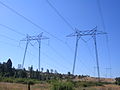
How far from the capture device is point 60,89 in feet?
79.2

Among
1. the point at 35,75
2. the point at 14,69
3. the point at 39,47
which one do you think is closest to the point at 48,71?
the point at 35,75

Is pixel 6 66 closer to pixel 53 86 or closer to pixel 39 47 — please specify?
pixel 39 47

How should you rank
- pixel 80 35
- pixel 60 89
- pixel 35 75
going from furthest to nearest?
pixel 35 75
pixel 80 35
pixel 60 89

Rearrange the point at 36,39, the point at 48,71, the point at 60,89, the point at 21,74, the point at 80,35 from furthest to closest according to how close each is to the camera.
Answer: the point at 48,71
the point at 21,74
the point at 36,39
the point at 80,35
the point at 60,89

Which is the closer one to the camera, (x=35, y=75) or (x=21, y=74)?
(x=21, y=74)

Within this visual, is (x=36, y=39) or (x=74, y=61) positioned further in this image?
(x=36, y=39)

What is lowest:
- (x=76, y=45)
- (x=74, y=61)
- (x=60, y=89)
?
(x=60, y=89)

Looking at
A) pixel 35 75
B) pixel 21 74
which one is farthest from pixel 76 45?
pixel 35 75

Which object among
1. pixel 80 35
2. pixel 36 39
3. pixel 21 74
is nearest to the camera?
pixel 80 35

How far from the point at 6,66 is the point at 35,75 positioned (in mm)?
24964

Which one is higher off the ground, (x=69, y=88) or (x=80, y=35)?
(x=80, y=35)

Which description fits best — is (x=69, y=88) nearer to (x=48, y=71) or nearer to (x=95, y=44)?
(x=95, y=44)

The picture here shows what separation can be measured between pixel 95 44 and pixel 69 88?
13.1 meters

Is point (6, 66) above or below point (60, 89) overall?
above
